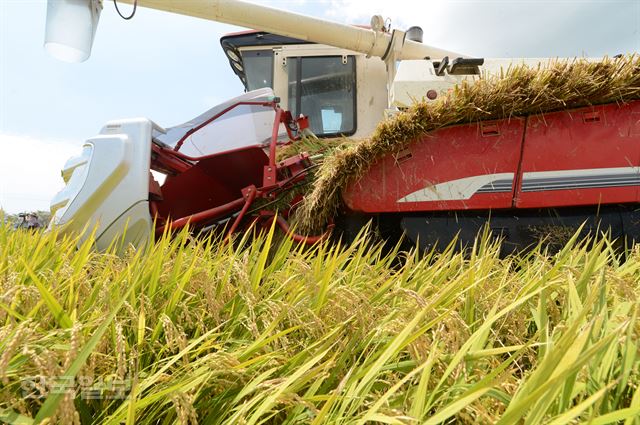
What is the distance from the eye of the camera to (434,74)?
11.2ft

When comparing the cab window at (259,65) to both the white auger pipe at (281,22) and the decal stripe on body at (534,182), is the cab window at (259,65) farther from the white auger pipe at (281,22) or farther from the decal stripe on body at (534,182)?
the decal stripe on body at (534,182)

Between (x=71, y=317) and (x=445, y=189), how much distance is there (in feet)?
6.46

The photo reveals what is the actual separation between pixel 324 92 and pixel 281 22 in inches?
33.5

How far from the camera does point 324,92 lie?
448cm

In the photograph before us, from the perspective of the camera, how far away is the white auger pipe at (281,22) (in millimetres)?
3842

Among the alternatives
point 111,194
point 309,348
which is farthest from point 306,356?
point 111,194

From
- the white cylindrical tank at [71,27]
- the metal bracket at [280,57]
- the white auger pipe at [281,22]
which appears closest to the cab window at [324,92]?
the metal bracket at [280,57]

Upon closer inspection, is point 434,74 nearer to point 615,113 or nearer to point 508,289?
point 615,113

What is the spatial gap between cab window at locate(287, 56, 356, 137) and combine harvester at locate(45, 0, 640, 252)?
38cm

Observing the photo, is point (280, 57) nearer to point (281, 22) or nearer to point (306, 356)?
point (281, 22)

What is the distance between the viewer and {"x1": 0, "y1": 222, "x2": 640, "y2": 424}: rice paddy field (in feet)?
2.10

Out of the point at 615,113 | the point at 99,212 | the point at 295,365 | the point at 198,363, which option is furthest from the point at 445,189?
the point at 99,212

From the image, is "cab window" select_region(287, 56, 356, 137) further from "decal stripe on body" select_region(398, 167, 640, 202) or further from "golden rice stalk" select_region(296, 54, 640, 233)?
"decal stripe on body" select_region(398, 167, 640, 202)

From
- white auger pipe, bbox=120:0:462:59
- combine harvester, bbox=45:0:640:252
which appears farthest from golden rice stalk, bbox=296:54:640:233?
white auger pipe, bbox=120:0:462:59
